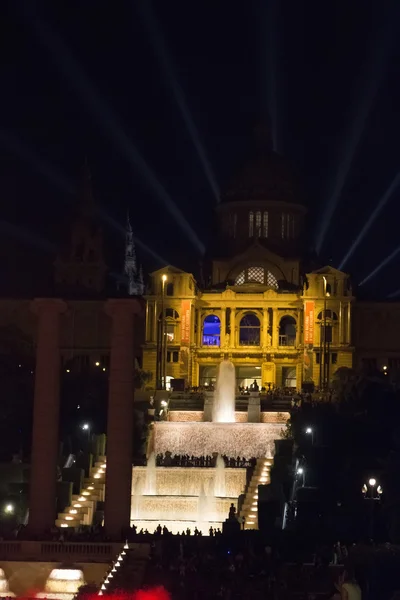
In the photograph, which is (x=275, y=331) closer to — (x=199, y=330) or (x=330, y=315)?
(x=330, y=315)

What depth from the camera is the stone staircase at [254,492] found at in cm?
11019

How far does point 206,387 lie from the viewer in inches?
5802

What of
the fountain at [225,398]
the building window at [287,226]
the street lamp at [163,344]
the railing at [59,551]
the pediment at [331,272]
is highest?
the building window at [287,226]

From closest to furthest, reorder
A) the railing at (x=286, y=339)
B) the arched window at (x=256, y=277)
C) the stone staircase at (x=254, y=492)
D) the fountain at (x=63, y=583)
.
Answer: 1. the fountain at (x=63, y=583)
2. the stone staircase at (x=254, y=492)
3. the railing at (x=286, y=339)
4. the arched window at (x=256, y=277)

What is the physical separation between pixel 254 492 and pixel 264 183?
5053 cm

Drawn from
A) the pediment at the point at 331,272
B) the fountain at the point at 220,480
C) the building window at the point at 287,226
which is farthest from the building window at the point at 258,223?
the fountain at the point at 220,480

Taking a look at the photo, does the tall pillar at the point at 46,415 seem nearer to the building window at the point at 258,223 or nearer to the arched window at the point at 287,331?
the arched window at the point at 287,331

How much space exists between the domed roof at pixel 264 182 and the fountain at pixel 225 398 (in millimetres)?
20140

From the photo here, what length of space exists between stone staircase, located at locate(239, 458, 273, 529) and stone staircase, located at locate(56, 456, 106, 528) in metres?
6.84

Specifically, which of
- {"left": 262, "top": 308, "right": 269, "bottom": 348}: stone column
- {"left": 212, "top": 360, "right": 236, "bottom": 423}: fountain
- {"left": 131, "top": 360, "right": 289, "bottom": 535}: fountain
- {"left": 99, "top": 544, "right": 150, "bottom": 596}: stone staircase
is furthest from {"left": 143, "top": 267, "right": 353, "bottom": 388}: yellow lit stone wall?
{"left": 99, "top": 544, "right": 150, "bottom": 596}: stone staircase

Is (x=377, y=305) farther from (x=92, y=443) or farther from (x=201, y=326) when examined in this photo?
(x=92, y=443)

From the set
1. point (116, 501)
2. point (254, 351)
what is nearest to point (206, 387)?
point (254, 351)

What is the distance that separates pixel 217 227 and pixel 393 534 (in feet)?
268

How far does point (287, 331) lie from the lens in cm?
15838
